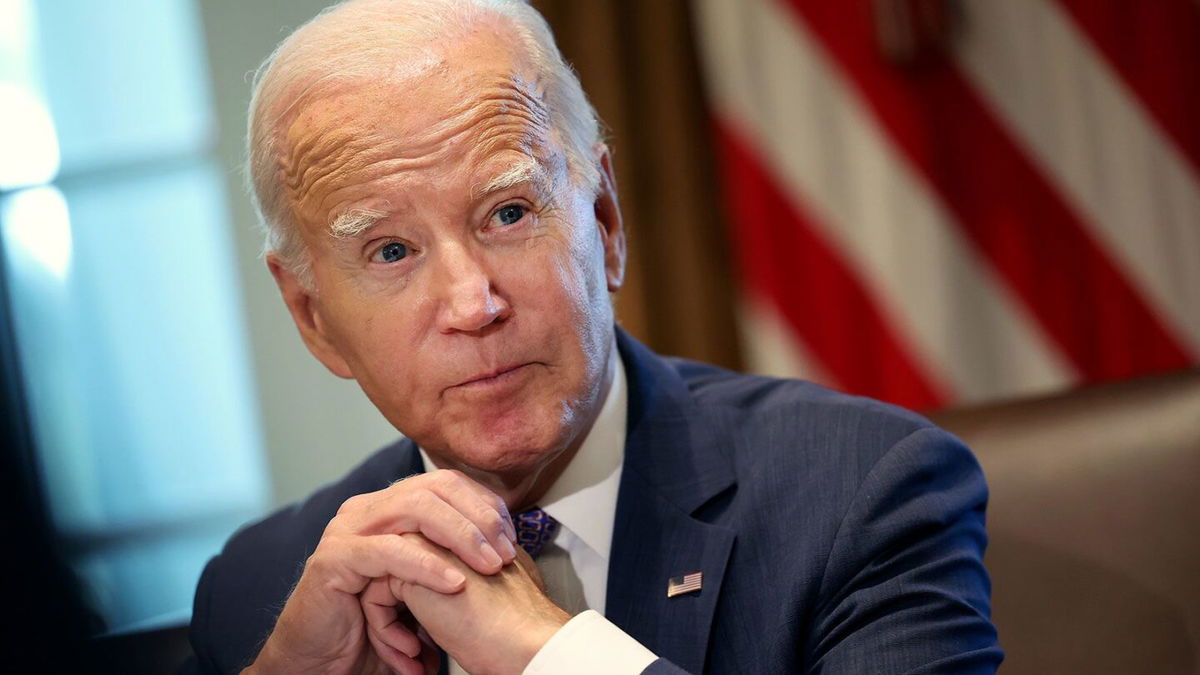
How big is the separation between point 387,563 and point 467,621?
0.10m

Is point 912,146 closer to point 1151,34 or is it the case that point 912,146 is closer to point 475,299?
point 1151,34

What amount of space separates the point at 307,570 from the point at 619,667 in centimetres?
34

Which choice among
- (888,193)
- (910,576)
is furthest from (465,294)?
(888,193)

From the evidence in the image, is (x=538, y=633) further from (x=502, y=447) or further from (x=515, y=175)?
(x=515, y=175)

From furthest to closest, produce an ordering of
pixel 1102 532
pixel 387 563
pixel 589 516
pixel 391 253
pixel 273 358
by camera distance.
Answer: pixel 273 358
pixel 1102 532
pixel 589 516
pixel 391 253
pixel 387 563

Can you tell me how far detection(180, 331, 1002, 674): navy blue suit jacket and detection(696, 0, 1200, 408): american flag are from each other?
4.83ft

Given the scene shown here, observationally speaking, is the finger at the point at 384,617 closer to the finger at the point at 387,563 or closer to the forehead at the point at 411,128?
the finger at the point at 387,563

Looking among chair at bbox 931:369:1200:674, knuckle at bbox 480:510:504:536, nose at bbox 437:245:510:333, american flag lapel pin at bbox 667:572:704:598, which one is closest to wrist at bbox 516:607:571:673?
knuckle at bbox 480:510:504:536

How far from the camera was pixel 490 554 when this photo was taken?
4.14ft

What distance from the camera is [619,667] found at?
1.27 meters

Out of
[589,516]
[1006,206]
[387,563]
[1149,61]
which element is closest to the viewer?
[387,563]

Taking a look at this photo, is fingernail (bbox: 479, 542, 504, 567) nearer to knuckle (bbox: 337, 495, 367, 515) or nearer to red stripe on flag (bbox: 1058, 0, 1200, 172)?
knuckle (bbox: 337, 495, 367, 515)

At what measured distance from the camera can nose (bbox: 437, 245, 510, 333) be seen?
1274 mm

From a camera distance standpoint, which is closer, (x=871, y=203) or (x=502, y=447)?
(x=502, y=447)
